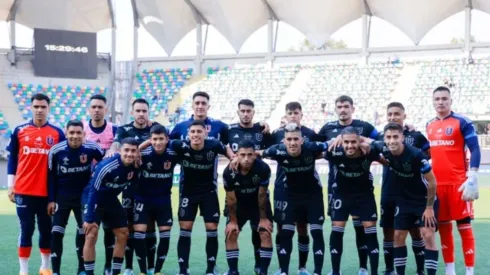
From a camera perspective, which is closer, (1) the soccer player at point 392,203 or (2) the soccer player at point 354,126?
(1) the soccer player at point 392,203

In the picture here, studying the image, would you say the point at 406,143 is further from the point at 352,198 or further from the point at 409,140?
the point at 352,198

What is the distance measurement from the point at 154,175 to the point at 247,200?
1083 millimetres

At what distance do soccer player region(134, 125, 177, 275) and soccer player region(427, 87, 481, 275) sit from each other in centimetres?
292

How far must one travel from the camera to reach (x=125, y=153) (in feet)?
22.0

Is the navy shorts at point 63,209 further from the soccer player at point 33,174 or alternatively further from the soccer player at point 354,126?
the soccer player at point 354,126

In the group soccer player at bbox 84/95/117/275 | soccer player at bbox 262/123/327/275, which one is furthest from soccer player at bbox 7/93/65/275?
soccer player at bbox 262/123/327/275

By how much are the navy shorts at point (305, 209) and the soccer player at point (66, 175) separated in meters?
2.19

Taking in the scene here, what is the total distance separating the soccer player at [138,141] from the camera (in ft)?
24.2

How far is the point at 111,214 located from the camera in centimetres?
683

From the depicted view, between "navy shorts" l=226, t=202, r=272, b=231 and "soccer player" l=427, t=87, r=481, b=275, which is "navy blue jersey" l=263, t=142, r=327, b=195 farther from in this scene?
"soccer player" l=427, t=87, r=481, b=275

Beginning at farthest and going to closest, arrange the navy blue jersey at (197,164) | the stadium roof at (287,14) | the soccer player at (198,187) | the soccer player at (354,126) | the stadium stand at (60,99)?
the stadium stand at (60,99) → the stadium roof at (287,14) → the soccer player at (354,126) → the navy blue jersey at (197,164) → the soccer player at (198,187)

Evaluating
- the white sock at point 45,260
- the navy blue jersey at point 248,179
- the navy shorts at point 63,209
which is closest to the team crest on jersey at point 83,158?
the navy shorts at point 63,209

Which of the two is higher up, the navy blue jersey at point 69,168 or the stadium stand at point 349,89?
the stadium stand at point 349,89

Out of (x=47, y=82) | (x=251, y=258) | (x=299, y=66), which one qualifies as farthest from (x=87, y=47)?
(x=251, y=258)
